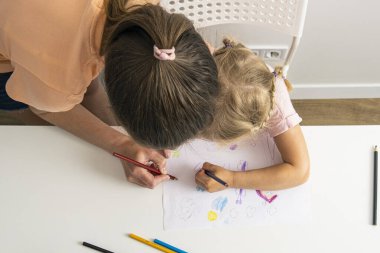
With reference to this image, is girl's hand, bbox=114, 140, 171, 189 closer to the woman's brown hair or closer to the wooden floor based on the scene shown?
the woman's brown hair

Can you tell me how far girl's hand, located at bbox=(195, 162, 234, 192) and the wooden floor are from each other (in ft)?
2.73

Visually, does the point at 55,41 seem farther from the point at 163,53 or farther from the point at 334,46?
the point at 334,46

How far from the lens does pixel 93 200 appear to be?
2.66ft

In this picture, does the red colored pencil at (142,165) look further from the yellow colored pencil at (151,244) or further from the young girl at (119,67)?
the yellow colored pencil at (151,244)

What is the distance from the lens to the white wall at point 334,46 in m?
1.16

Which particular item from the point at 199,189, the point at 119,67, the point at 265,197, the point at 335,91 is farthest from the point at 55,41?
the point at 335,91

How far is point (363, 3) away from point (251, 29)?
1.07 ft

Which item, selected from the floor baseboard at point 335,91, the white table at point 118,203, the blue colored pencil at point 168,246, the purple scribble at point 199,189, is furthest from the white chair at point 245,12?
the floor baseboard at point 335,91

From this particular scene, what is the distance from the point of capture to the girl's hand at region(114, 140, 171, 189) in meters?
0.81

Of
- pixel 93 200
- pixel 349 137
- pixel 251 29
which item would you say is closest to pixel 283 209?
pixel 349 137

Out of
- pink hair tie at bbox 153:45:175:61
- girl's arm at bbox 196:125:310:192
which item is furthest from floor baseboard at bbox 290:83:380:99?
pink hair tie at bbox 153:45:175:61

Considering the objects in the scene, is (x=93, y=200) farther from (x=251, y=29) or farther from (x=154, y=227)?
(x=251, y=29)

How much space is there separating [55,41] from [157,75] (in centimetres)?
25

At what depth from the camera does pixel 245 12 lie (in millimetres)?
908
